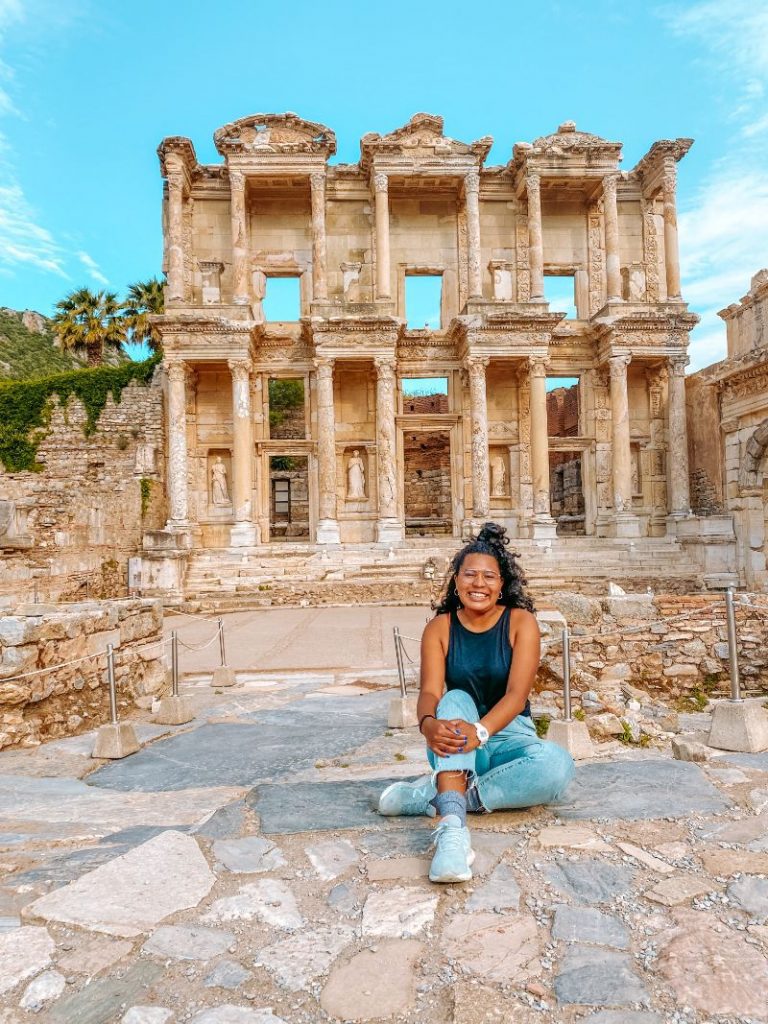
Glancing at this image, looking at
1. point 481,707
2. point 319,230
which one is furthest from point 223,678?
point 319,230

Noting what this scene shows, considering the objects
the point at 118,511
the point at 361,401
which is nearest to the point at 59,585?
the point at 118,511

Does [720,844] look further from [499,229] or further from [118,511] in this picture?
[499,229]

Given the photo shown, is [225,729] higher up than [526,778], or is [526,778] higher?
[526,778]

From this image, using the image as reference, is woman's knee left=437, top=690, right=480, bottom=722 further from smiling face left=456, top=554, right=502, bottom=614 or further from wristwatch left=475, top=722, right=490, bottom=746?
smiling face left=456, top=554, right=502, bottom=614

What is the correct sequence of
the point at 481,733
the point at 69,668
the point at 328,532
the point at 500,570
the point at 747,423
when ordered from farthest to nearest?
the point at 328,532
the point at 747,423
the point at 69,668
the point at 500,570
the point at 481,733

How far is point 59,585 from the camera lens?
17.1 meters

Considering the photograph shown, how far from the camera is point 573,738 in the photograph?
4582 millimetres

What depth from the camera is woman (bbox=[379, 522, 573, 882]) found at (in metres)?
3.16

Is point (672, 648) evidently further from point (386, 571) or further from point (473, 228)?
point (473, 228)

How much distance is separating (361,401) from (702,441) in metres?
11.5

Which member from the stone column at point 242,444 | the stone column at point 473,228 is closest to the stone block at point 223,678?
the stone column at point 242,444

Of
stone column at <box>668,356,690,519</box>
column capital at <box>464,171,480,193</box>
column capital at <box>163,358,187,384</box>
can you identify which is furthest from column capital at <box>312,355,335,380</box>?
stone column at <box>668,356,690,519</box>

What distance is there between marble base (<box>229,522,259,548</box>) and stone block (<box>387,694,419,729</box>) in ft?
49.7

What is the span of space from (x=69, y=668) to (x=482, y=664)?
14.3ft
